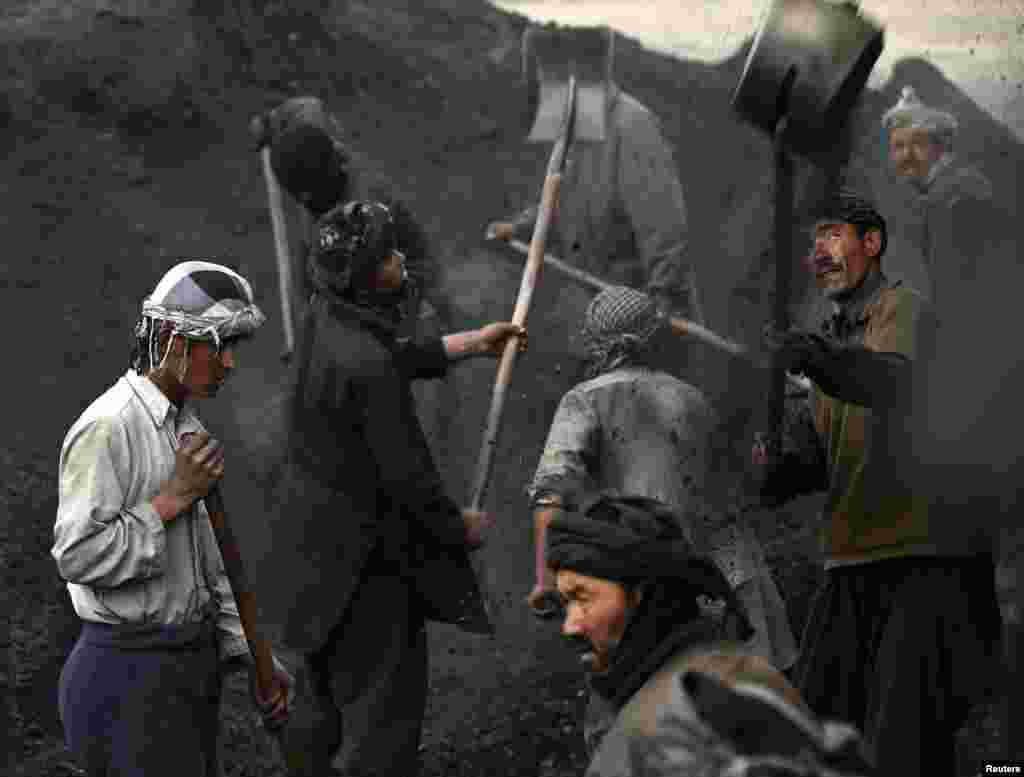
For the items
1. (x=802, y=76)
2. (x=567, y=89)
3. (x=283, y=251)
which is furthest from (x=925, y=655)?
(x=283, y=251)

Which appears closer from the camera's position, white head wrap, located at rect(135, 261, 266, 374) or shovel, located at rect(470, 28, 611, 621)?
white head wrap, located at rect(135, 261, 266, 374)

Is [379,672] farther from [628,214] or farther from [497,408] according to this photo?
[628,214]

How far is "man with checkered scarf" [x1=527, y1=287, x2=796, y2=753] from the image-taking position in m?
4.70

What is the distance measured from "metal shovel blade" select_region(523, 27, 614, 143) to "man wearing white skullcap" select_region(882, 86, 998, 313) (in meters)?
1.41

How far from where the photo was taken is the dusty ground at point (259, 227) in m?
6.37

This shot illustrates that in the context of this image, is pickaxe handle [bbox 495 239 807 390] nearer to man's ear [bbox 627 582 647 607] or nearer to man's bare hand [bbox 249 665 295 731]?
man's bare hand [bbox 249 665 295 731]

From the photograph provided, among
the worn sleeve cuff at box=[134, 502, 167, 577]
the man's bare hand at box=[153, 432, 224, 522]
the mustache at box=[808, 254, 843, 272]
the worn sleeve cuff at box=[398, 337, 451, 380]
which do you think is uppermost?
the mustache at box=[808, 254, 843, 272]

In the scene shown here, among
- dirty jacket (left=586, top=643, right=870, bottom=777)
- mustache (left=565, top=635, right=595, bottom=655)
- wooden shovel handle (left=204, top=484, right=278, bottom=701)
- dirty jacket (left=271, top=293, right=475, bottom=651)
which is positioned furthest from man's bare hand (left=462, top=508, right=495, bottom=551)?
dirty jacket (left=586, top=643, right=870, bottom=777)

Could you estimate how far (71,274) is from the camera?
8.42 meters

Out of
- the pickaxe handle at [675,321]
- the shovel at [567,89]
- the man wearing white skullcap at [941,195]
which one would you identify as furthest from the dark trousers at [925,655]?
the shovel at [567,89]

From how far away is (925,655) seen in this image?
4336 mm

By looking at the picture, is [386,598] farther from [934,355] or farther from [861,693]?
[934,355]

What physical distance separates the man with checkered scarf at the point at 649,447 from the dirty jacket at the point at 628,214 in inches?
66.9

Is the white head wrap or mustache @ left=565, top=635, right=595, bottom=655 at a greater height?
the white head wrap
